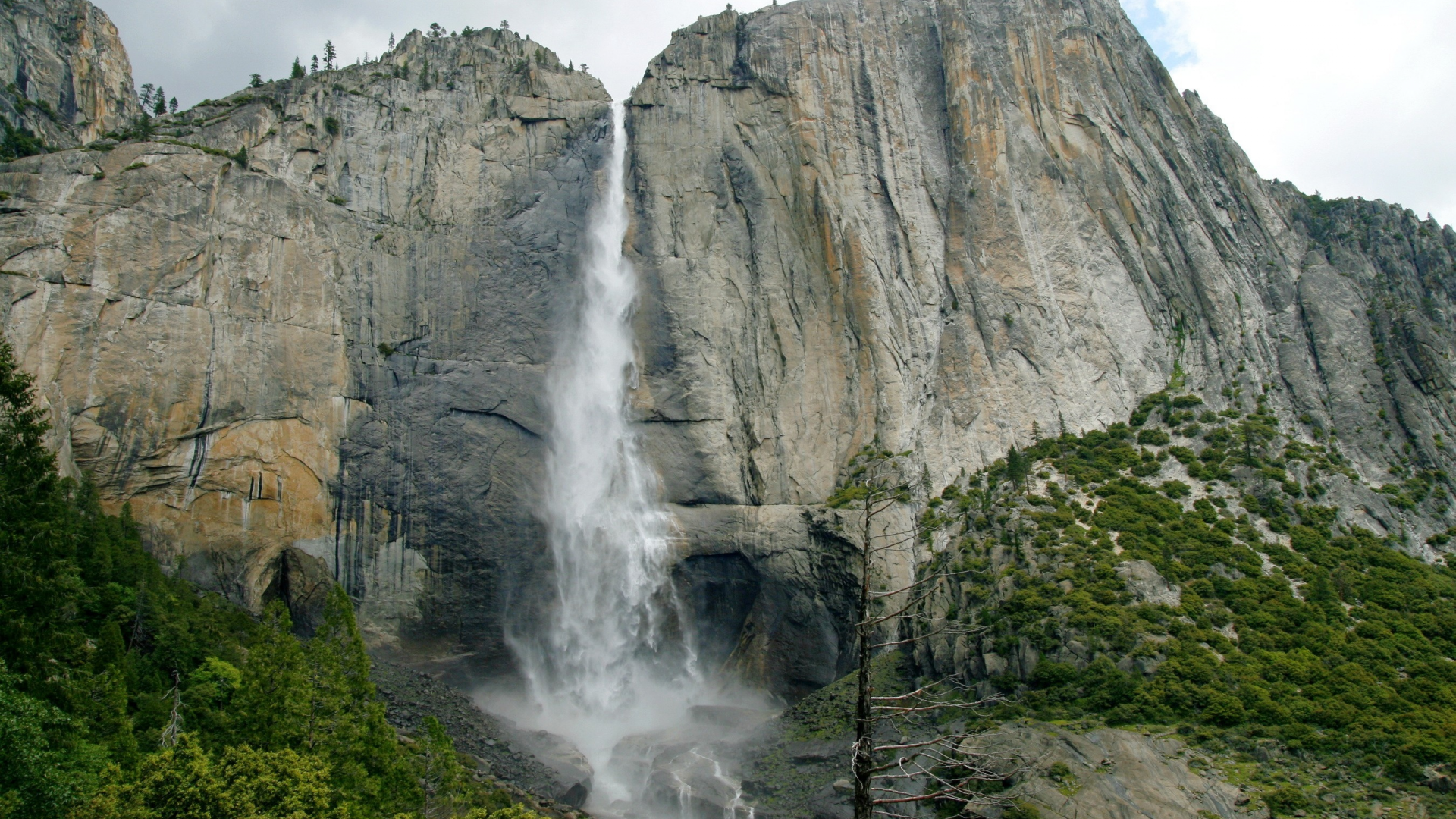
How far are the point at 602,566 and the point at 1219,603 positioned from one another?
103 feet

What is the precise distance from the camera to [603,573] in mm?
53875

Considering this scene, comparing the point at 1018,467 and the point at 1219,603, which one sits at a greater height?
the point at 1018,467

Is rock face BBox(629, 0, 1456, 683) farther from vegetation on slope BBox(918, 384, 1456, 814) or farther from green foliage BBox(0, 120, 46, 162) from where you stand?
green foliage BBox(0, 120, 46, 162)

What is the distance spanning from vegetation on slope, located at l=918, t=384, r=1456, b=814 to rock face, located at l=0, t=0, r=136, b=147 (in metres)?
70.6

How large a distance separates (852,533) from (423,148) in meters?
36.7

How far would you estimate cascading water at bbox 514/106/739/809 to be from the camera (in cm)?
5088

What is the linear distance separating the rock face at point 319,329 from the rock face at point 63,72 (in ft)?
65.8

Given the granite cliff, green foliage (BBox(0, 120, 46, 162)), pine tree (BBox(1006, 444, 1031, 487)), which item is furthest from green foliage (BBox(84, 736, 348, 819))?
green foliage (BBox(0, 120, 46, 162))

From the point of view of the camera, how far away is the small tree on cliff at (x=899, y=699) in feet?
35.6

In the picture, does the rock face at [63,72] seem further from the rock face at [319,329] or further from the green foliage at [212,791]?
the green foliage at [212,791]

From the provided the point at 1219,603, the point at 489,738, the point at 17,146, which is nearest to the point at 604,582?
the point at 489,738

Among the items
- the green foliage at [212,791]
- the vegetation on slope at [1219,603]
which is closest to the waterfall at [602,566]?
the vegetation on slope at [1219,603]

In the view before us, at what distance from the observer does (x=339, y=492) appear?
Answer: 51531mm

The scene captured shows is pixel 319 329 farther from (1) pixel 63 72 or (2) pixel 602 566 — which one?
(1) pixel 63 72
